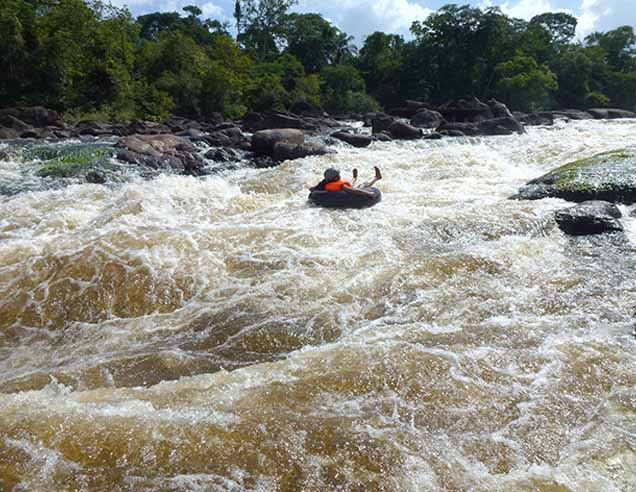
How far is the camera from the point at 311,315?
422 cm

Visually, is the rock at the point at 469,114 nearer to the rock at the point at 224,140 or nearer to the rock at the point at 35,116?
the rock at the point at 224,140

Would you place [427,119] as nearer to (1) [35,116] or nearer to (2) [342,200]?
(2) [342,200]

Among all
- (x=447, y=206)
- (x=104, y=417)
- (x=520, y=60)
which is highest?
(x=520, y=60)

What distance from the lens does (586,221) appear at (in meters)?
5.99

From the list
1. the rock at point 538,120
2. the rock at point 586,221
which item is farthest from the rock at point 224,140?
the rock at point 538,120

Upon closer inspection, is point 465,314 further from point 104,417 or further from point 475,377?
point 104,417

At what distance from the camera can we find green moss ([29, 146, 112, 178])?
1009 centimetres

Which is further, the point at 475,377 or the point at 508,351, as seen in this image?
the point at 508,351

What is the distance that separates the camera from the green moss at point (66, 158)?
1009 cm

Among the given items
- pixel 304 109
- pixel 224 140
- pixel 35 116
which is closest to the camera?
pixel 224 140

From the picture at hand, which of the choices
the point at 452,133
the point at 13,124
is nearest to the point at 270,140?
the point at 452,133

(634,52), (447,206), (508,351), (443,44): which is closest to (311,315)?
(508,351)

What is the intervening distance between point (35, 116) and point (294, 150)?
1379 centimetres

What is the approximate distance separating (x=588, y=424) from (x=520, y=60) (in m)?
38.7
